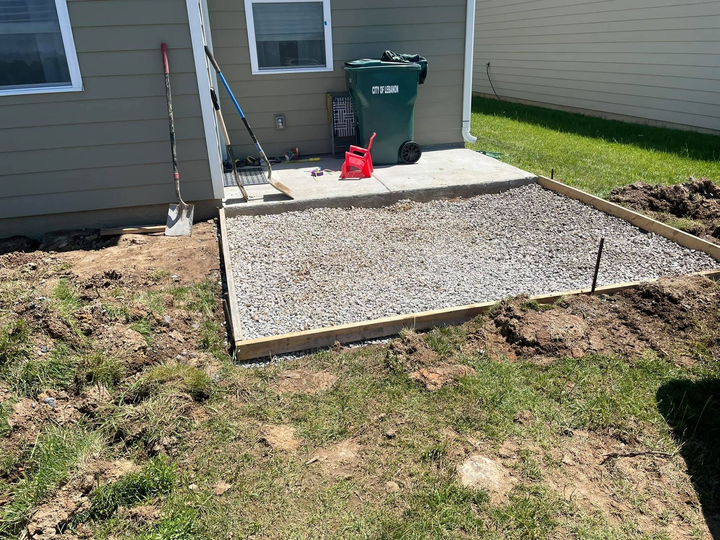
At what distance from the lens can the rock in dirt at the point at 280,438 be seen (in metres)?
2.33

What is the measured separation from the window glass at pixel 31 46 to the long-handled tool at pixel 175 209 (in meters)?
0.86

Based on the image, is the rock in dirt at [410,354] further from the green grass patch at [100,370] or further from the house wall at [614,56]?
the house wall at [614,56]

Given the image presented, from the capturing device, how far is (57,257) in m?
4.31

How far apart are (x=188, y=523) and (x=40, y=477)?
67 cm

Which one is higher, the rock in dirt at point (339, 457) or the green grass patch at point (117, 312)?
the green grass patch at point (117, 312)

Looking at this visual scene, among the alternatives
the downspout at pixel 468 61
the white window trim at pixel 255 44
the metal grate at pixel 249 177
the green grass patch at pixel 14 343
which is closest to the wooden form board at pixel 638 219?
the downspout at pixel 468 61

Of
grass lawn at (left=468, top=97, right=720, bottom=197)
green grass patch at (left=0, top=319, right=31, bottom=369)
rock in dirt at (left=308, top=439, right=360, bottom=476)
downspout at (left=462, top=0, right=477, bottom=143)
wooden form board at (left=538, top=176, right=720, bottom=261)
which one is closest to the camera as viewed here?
rock in dirt at (left=308, top=439, right=360, bottom=476)

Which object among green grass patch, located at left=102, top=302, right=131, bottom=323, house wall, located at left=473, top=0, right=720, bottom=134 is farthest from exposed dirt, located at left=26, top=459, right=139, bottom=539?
house wall, located at left=473, top=0, right=720, bottom=134

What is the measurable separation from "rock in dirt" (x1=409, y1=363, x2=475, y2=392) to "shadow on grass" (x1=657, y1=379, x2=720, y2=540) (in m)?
0.98

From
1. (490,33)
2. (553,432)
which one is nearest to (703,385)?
(553,432)

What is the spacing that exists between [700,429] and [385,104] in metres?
4.98

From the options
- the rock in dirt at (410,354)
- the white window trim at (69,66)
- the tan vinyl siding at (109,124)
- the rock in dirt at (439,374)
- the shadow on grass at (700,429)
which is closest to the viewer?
the shadow on grass at (700,429)

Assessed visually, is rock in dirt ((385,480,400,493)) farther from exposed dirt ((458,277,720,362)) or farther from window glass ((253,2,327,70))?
window glass ((253,2,327,70))

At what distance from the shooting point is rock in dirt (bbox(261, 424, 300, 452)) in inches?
91.9
